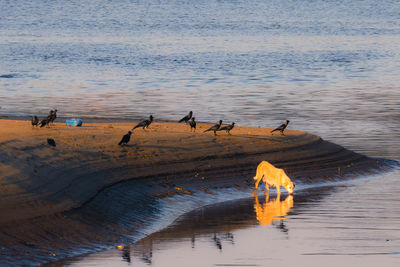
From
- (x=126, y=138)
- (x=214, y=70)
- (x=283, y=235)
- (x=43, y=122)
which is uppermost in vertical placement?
(x=214, y=70)

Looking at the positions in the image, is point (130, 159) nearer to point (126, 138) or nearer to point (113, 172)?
point (126, 138)

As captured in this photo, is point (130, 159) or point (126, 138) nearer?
point (130, 159)

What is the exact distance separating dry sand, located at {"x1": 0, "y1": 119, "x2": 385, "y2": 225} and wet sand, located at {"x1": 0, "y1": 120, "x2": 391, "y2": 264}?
0.03m

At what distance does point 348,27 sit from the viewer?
133 metres

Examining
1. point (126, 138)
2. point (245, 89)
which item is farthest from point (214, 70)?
point (126, 138)

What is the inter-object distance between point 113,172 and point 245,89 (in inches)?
1295

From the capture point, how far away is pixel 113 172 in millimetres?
22156

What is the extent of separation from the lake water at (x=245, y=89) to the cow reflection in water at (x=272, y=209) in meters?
0.15

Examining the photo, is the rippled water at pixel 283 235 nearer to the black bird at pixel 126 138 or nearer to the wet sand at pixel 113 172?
the wet sand at pixel 113 172

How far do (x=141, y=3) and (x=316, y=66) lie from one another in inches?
5159

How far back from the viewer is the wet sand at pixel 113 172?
57.4 feet

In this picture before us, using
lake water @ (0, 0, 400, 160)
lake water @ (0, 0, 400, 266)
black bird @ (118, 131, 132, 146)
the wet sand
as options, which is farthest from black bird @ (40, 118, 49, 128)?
lake water @ (0, 0, 400, 160)

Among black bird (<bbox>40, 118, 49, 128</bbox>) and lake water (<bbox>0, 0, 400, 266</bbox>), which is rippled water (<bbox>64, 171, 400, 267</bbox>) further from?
black bird (<bbox>40, 118, 49, 128</bbox>)

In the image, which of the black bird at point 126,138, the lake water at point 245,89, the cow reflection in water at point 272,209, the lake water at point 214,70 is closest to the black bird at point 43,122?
the black bird at point 126,138
